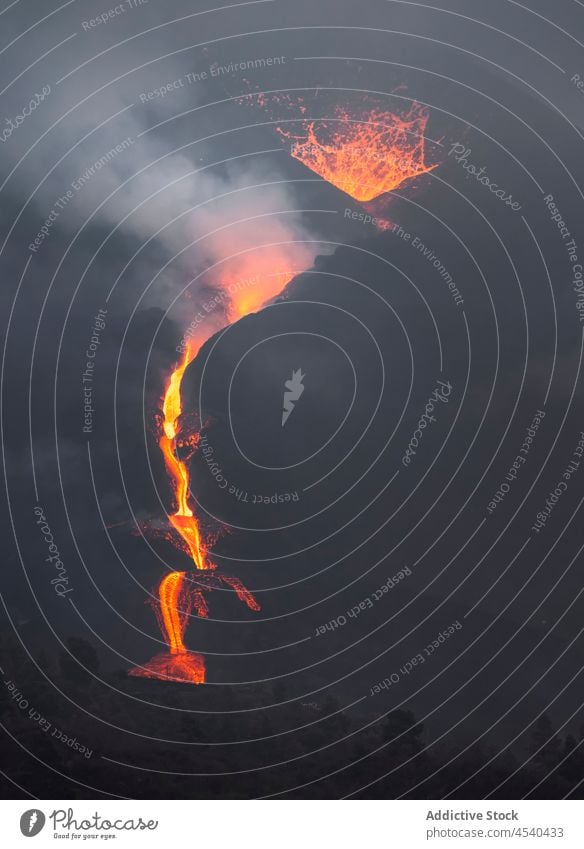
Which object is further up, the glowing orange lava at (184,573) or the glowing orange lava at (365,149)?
the glowing orange lava at (365,149)

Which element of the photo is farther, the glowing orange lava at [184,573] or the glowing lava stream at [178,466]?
the glowing lava stream at [178,466]

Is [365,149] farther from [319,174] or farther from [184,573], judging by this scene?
[184,573]

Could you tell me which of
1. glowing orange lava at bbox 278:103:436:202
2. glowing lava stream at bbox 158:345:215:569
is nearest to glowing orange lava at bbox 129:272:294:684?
glowing lava stream at bbox 158:345:215:569

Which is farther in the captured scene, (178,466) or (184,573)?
(178,466)

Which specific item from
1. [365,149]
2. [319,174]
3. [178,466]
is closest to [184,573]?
[178,466]

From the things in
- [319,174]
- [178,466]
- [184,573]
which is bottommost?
[184,573]

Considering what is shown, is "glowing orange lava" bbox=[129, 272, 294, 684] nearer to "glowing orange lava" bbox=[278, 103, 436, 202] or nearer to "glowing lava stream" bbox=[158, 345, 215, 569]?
"glowing lava stream" bbox=[158, 345, 215, 569]

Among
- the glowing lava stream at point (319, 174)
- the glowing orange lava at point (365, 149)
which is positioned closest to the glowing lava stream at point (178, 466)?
the glowing lava stream at point (319, 174)

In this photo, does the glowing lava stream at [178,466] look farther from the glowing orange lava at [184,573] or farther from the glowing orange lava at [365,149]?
the glowing orange lava at [365,149]
